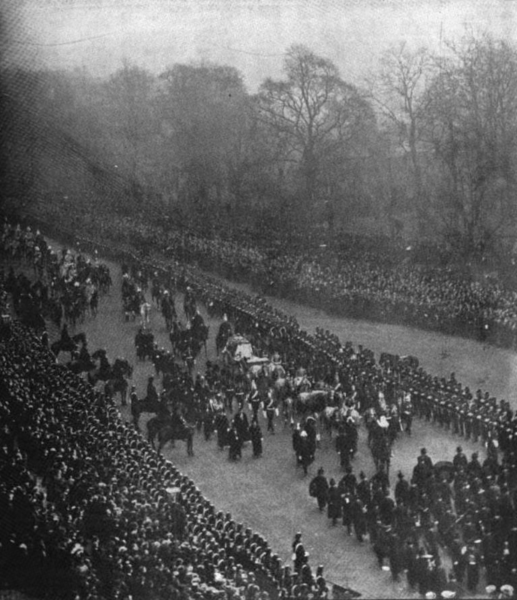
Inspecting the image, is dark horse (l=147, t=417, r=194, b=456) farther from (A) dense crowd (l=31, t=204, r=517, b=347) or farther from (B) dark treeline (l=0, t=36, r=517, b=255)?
(B) dark treeline (l=0, t=36, r=517, b=255)

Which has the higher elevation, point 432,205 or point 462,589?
point 432,205

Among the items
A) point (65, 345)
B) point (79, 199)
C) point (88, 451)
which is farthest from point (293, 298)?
point (88, 451)

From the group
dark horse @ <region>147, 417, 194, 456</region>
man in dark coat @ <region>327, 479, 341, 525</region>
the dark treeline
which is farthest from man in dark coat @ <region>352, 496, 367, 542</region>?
the dark treeline

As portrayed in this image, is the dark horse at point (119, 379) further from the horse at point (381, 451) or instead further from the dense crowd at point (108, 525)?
the horse at point (381, 451)

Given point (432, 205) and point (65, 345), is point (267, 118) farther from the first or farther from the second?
point (65, 345)

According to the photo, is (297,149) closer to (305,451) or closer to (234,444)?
(234,444)
